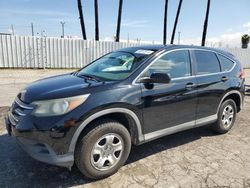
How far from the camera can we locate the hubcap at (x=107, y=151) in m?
2.94

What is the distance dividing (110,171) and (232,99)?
2992 mm

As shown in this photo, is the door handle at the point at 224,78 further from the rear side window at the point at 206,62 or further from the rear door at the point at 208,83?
the rear side window at the point at 206,62

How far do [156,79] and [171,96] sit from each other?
19.4 inches

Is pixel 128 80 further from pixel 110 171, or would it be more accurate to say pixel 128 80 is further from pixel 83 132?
pixel 110 171

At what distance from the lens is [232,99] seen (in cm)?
473

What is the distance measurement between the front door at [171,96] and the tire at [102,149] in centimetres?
45

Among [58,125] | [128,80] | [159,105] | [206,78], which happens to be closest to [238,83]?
[206,78]

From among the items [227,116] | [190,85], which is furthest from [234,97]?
[190,85]

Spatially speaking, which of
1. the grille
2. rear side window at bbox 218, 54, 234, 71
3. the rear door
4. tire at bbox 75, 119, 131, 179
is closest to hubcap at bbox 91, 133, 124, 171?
tire at bbox 75, 119, 131, 179

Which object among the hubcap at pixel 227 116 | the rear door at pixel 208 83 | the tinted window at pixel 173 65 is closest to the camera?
the tinted window at pixel 173 65

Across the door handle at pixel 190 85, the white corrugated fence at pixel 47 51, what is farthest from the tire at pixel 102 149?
the white corrugated fence at pixel 47 51

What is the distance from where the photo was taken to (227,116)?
4688 mm

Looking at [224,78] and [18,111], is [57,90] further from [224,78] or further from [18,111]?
[224,78]

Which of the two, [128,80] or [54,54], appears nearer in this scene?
[128,80]
